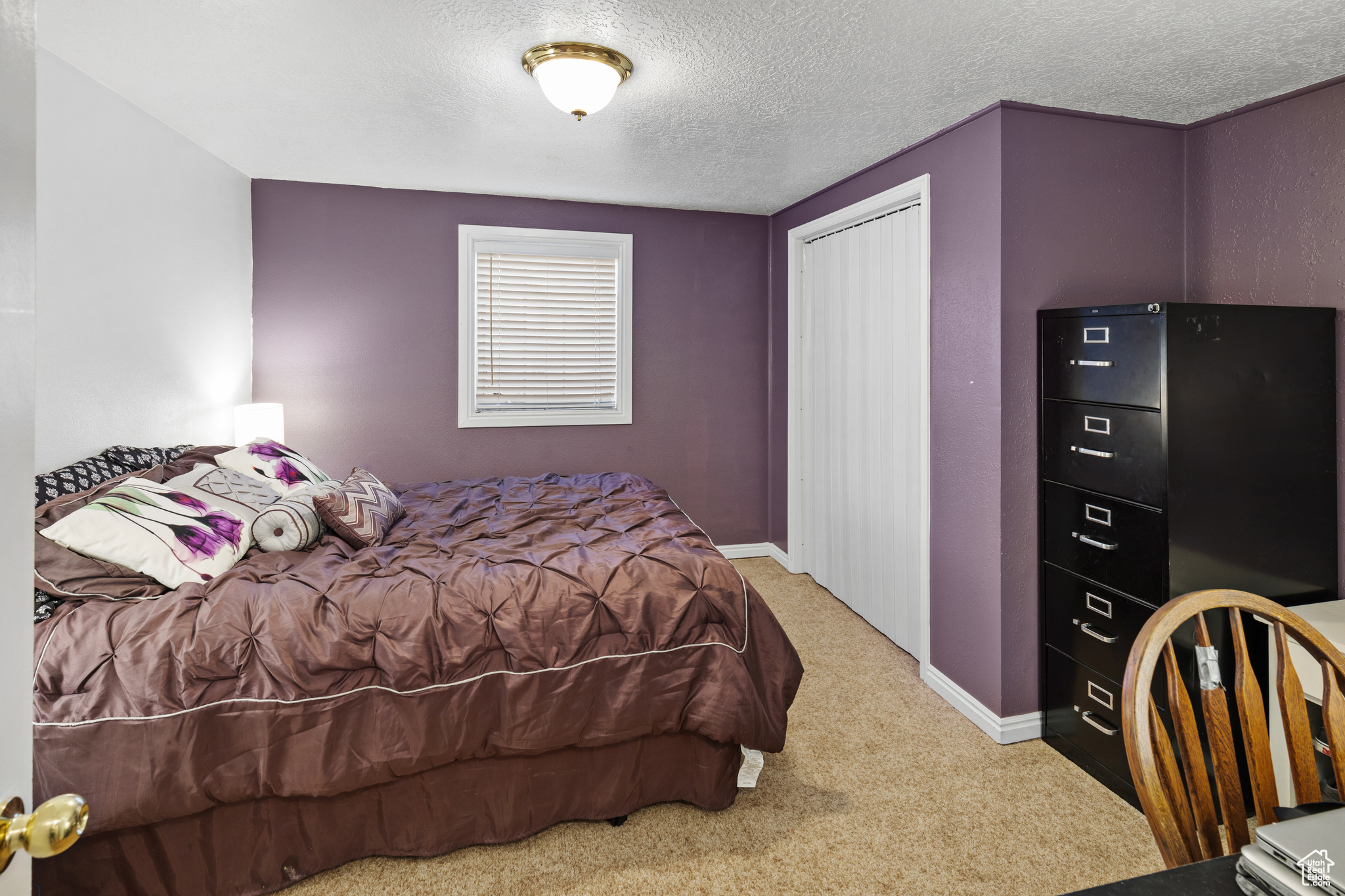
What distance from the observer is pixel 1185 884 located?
2.46 ft

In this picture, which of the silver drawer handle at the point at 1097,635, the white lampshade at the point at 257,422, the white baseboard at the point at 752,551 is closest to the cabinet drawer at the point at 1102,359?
the silver drawer handle at the point at 1097,635

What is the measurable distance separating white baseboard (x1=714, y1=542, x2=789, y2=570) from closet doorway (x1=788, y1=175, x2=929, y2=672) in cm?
31

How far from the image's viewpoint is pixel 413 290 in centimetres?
413

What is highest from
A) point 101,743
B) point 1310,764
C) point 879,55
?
point 879,55

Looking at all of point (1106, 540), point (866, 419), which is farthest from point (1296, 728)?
point (866, 419)

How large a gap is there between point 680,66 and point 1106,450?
1.94 metres

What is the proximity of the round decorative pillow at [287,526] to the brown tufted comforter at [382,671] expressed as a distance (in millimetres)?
55

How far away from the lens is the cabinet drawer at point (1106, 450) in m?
2.16

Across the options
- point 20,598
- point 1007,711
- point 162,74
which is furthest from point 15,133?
point 1007,711

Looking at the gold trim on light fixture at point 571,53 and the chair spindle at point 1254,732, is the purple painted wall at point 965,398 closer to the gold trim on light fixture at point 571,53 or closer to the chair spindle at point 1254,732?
the gold trim on light fixture at point 571,53

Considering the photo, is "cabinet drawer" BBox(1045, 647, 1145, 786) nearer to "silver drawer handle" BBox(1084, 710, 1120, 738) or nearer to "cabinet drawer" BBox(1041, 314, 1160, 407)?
"silver drawer handle" BBox(1084, 710, 1120, 738)

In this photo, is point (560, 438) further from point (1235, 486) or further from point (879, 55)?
point (1235, 486)

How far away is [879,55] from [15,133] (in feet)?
7.46

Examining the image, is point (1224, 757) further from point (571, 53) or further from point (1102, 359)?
point (571, 53)
